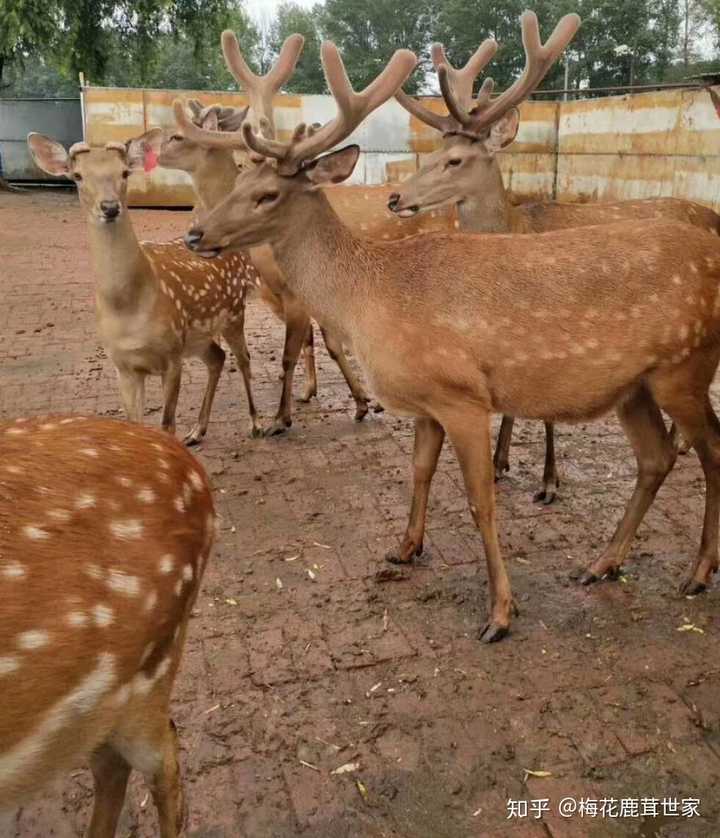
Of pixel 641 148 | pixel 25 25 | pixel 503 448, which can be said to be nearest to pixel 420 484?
pixel 503 448

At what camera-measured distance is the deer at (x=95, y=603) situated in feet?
5.58

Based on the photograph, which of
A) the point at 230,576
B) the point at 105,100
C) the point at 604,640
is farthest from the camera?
the point at 105,100

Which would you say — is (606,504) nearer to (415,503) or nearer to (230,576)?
(415,503)

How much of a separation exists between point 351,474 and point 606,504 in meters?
1.43

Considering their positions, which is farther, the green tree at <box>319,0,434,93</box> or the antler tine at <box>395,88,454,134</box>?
the green tree at <box>319,0,434,93</box>

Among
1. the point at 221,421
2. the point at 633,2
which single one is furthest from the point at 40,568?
the point at 633,2

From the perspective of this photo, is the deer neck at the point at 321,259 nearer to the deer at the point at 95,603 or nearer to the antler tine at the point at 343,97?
the antler tine at the point at 343,97

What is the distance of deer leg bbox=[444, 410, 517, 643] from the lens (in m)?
3.42

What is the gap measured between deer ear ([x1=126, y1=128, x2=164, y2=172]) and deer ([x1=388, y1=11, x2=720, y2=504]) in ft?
5.06

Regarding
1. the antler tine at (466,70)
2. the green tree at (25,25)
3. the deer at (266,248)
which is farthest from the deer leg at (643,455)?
the green tree at (25,25)

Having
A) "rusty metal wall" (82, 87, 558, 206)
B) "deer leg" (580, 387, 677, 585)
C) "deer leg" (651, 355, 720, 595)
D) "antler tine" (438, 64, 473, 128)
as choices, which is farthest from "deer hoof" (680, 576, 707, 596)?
"rusty metal wall" (82, 87, 558, 206)

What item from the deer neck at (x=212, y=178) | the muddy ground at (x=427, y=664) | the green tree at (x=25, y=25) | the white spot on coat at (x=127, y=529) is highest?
the green tree at (x=25, y=25)

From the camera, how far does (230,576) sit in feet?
12.7

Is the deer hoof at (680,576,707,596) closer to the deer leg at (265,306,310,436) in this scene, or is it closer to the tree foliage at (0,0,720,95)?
the deer leg at (265,306,310,436)
